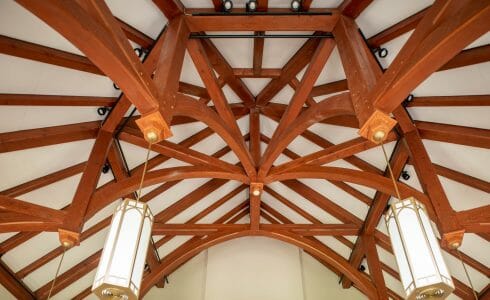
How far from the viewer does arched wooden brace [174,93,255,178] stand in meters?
3.72

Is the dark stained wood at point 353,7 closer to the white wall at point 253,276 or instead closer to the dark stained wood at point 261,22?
the dark stained wood at point 261,22

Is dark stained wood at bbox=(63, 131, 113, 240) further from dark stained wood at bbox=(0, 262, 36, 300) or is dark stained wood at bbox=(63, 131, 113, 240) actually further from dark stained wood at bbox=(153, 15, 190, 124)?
dark stained wood at bbox=(0, 262, 36, 300)

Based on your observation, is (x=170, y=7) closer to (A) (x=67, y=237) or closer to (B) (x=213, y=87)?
(B) (x=213, y=87)

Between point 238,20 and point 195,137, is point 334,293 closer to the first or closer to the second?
point 195,137

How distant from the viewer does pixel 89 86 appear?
14.8ft

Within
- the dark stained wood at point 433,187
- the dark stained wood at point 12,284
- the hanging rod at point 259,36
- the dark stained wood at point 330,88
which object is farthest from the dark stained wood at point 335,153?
the dark stained wood at point 12,284

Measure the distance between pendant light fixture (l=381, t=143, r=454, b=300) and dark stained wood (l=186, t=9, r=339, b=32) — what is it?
2.45m

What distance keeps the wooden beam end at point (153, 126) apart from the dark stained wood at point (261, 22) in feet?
5.57

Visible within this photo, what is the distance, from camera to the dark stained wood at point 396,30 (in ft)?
12.8

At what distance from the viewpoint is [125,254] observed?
2482 millimetres

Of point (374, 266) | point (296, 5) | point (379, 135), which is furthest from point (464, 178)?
point (296, 5)

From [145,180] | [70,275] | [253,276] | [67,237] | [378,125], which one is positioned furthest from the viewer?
[253,276]

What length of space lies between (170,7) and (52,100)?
5.79 ft

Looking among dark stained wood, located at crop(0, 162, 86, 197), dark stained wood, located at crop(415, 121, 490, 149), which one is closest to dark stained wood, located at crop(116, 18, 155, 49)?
dark stained wood, located at crop(0, 162, 86, 197)
